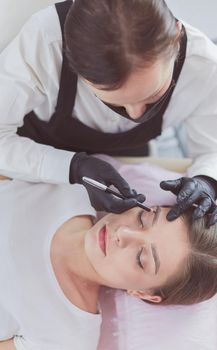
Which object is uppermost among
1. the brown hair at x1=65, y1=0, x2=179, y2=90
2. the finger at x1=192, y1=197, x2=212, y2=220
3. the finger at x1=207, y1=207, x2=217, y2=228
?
the brown hair at x1=65, y1=0, x2=179, y2=90

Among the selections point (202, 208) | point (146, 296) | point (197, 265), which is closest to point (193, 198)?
point (202, 208)

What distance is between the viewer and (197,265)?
1.08m

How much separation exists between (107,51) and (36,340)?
0.73 meters

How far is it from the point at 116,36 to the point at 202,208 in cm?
45

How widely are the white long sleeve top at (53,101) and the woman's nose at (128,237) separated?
0.73ft

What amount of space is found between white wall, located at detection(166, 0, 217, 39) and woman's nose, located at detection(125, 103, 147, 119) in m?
0.57

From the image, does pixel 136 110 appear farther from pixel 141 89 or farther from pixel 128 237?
pixel 128 237

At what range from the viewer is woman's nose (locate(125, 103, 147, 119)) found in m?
0.94

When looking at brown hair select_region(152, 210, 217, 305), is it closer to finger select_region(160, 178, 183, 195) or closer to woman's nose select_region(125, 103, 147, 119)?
finger select_region(160, 178, 183, 195)

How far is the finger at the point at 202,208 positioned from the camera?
41.8 inches

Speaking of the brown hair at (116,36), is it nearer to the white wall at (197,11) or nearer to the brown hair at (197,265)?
the brown hair at (197,265)

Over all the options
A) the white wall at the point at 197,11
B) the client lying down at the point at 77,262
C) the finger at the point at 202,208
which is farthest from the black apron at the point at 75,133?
the white wall at the point at 197,11

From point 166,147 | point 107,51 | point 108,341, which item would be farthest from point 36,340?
point 166,147

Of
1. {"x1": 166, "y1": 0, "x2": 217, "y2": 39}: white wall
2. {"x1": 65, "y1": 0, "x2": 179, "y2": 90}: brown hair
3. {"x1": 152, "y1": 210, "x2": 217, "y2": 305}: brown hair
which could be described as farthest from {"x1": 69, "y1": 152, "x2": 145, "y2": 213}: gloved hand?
{"x1": 166, "y1": 0, "x2": 217, "y2": 39}: white wall
